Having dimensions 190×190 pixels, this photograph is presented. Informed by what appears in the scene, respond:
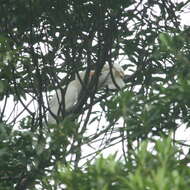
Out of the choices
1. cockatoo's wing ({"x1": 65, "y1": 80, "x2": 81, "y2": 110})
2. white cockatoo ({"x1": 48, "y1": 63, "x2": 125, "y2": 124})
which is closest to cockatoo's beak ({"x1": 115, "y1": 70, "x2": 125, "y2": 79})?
white cockatoo ({"x1": 48, "y1": 63, "x2": 125, "y2": 124})

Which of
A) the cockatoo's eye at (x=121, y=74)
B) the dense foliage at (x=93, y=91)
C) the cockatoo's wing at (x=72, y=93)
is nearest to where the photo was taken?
the dense foliage at (x=93, y=91)

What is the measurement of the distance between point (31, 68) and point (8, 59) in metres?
1.28

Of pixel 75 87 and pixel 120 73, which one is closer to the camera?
pixel 120 73

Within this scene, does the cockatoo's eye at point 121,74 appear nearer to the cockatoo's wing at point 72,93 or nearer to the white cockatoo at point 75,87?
the white cockatoo at point 75,87

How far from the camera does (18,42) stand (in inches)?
174

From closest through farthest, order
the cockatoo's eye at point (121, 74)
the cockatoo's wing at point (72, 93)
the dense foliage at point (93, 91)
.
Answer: the dense foliage at point (93, 91)
the cockatoo's eye at point (121, 74)
the cockatoo's wing at point (72, 93)

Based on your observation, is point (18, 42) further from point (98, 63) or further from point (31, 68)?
point (98, 63)

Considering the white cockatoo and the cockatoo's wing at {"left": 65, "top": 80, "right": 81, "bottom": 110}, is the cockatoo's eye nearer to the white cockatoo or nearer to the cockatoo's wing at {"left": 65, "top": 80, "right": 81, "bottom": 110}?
the white cockatoo

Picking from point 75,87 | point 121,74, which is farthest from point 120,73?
point 75,87

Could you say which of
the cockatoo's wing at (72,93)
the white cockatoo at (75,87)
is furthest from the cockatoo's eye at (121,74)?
the cockatoo's wing at (72,93)

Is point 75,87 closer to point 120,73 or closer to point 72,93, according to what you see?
point 72,93

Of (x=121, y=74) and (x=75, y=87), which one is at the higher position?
(x=75, y=87)

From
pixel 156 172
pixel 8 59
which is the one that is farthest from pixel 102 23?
pixel 156 172

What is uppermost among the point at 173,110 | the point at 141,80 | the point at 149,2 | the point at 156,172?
the point at 149,2
